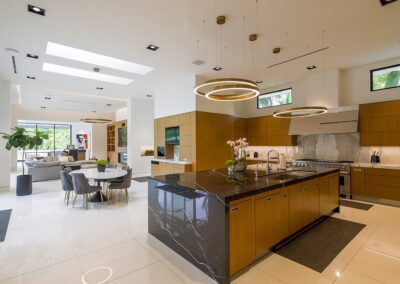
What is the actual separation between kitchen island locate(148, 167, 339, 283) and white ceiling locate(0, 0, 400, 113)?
2716 millimetres

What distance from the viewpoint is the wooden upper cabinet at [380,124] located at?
492 centimetres

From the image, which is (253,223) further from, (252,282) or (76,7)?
(76,7)

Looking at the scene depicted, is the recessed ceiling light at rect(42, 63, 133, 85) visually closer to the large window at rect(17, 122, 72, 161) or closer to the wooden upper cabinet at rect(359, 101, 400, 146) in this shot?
the wooden upper cabinet at rect(359, 101, 400, 146)

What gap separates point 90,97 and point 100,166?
5.35 m

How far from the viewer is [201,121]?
249 inches

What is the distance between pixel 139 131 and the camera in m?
9.80

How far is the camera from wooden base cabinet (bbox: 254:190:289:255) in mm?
2492

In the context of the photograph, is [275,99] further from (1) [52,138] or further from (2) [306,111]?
(1) [52,138]

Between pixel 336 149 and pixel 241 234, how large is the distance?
5340 millimetres

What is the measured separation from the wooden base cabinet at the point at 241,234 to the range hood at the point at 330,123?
4644 mm

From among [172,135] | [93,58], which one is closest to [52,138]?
[172,135]

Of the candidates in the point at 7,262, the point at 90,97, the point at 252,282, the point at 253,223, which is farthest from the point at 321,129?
the point at 90,97

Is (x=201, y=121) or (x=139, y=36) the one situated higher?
(x=139, y=36)

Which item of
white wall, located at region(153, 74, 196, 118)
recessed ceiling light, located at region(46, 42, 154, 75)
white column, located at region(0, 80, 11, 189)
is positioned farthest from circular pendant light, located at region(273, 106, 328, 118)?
white column, located at region(0, 80, 11, 189)
